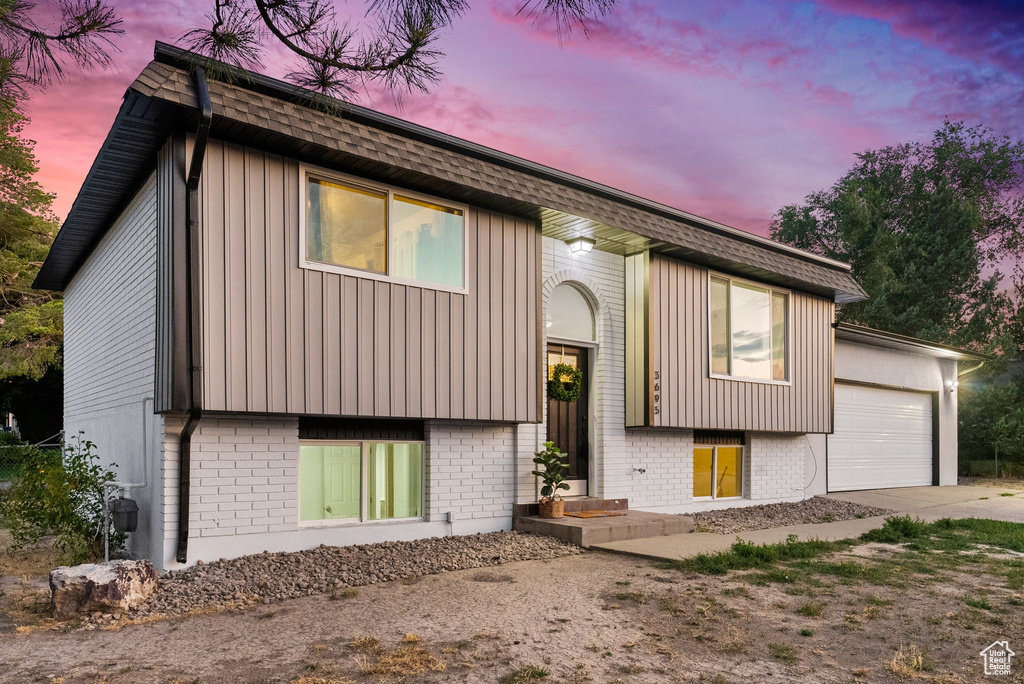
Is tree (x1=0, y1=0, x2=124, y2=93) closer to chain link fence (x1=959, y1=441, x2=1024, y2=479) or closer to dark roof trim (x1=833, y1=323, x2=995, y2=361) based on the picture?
dark roof trim (x1=833, y1=323, x2=995, y2=361)

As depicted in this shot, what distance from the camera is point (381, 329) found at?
23.8ft

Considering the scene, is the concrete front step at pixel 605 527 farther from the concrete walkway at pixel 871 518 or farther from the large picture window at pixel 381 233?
the large picture window at pixel 381 233

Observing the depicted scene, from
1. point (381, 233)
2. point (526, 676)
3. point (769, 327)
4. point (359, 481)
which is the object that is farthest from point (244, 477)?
point (769, 327)

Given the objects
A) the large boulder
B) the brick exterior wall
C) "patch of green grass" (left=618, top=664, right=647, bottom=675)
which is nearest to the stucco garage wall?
the brick exterior wall

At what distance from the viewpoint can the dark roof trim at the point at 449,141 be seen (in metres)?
5.73

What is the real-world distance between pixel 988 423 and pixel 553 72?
69.2 ft

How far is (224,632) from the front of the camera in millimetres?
4797

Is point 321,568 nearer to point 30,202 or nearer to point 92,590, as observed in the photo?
point 92,590

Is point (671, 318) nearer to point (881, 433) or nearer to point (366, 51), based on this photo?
point (366, 51)

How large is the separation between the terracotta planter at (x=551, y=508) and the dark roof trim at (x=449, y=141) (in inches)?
150

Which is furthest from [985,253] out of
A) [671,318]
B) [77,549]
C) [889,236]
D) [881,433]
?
[77,549]

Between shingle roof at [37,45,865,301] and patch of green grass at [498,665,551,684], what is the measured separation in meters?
3.44

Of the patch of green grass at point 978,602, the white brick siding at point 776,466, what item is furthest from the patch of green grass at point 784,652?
the white brick siding at point 776,466

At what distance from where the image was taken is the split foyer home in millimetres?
6266
